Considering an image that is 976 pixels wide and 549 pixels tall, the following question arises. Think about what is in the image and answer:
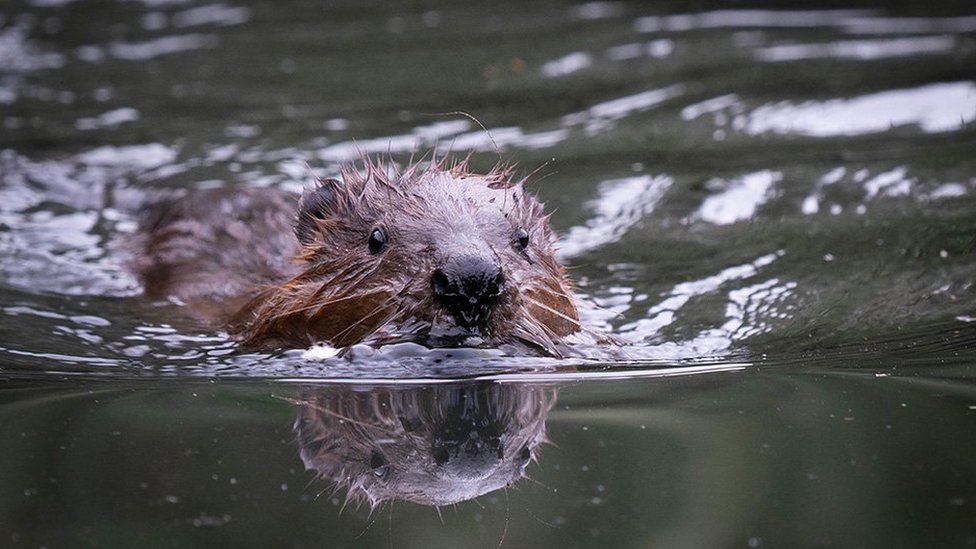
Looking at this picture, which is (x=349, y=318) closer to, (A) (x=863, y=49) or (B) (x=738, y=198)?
(B) (x=738, y=198)

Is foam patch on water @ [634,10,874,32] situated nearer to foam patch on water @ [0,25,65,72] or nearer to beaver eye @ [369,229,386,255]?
foam patch on water @ [0,25,65,72]

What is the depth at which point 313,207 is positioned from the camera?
14.9 ft

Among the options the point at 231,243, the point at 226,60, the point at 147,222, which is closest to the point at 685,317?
the point at 231,243

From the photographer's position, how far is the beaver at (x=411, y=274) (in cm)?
379

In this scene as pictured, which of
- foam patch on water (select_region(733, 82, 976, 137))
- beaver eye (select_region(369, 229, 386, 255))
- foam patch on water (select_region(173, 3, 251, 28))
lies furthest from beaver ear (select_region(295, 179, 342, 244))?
foam patch on water (select_region(173, 3, 251, 28))

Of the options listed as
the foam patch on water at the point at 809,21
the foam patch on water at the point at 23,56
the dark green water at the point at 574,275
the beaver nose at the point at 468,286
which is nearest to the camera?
the dark green water at the point at 574,275

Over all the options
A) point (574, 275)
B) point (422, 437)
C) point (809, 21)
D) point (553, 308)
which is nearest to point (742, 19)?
point (809, 21)

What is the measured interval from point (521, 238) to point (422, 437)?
1102mm

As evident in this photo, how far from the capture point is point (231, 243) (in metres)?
5.47

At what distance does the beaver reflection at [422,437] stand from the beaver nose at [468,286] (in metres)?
0.20

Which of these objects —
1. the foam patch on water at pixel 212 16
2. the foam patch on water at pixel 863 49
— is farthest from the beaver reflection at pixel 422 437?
the foam patch on water at pixel 212 16

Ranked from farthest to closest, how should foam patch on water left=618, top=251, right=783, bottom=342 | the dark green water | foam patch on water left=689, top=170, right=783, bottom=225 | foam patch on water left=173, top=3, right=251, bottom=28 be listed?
foam patch on water left=173, top=3, right=251, bottom=28, foam patch on water left=689, top=170, right=783, bottom=225, foam patch on water left=618, top=251, right=783, bottom=342, the dark green water

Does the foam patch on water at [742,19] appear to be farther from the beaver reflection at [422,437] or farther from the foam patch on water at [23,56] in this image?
the beaver reflection at [422,437]

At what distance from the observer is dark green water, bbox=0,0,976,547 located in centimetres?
280
